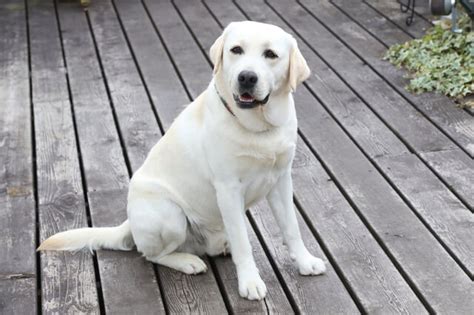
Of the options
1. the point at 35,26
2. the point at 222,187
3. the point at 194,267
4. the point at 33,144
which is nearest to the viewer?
the point at 222,187

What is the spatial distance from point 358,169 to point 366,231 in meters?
0.53

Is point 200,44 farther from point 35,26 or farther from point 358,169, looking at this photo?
point 358,169

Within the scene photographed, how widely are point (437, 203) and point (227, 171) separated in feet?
3.46

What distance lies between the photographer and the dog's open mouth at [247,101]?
2.63 meters

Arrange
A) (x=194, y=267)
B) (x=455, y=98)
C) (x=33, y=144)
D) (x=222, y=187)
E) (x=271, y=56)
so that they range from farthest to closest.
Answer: (x=455, y=98) → (x=33, y=144) → (x=194, y=267) → (x=222, y=187) → (x=271, y=56)

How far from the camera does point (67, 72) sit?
502cm

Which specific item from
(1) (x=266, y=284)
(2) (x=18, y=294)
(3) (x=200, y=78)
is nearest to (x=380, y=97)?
(3) (x=200, y=78)

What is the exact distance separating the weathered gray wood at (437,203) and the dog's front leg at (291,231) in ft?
1.71

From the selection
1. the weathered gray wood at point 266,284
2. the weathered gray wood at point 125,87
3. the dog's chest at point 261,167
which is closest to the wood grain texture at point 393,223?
the weathered gray wood at point 266,284

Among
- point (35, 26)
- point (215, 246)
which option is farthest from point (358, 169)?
point (35, 26)

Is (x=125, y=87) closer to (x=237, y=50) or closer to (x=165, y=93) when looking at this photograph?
(x=165, y=93)

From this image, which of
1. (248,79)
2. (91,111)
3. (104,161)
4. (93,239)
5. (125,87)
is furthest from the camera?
(125,87)

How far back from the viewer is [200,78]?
483 centimetres

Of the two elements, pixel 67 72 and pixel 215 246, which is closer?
pixel 215 246
